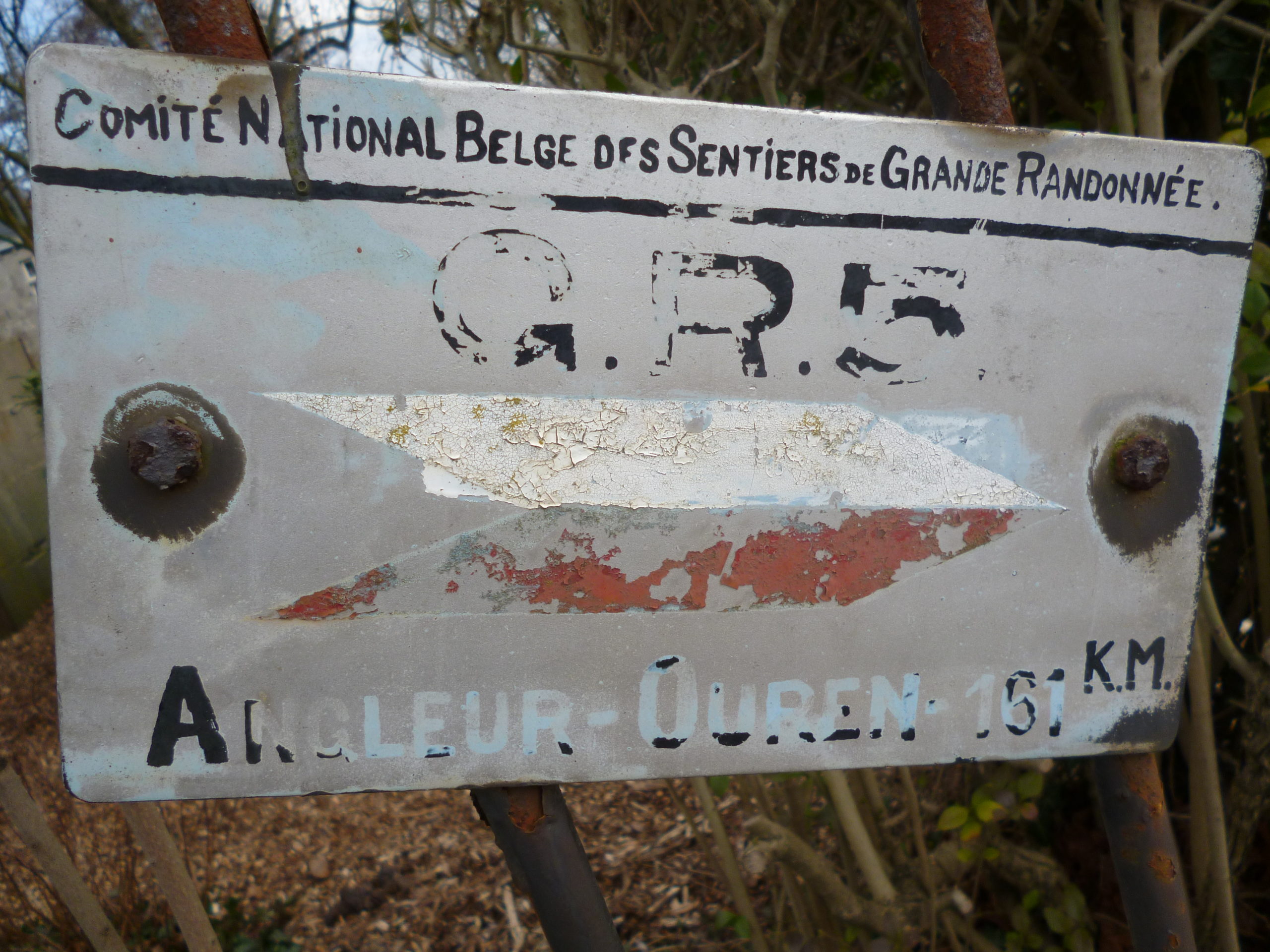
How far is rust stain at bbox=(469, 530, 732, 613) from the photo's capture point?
786mm

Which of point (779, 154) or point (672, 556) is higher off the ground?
point (779, 154)

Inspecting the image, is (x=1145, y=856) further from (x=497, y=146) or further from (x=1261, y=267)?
(x=497, y=146)

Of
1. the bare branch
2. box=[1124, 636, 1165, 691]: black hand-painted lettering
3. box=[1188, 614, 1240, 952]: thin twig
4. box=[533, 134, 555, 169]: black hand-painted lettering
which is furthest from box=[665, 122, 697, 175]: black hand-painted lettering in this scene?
box=[1188, 614, 1240, 952]: thin twig

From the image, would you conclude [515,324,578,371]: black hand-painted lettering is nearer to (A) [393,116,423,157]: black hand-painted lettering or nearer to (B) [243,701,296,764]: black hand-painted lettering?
(A) [393,116,423,157]: black hand-painted lettering

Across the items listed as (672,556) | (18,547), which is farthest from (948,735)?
(18,547)

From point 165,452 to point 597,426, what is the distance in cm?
40

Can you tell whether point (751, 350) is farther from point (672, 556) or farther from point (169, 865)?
point (169, 865)

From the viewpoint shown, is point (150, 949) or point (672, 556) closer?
point (672, 556)

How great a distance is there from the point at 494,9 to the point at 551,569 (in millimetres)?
1521

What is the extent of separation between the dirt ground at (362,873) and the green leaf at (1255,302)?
1.75m

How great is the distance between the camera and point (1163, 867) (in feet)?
2.97

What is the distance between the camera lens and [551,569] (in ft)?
2.60

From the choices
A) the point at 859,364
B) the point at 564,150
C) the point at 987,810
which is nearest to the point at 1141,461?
the point at 859,364

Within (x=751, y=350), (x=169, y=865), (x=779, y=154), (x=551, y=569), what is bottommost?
(x=169, y=865)
